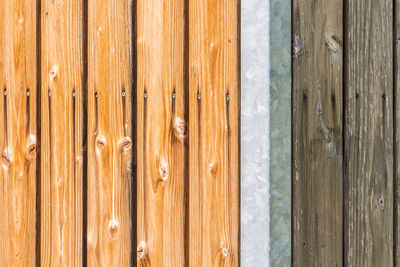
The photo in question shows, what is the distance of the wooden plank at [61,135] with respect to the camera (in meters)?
1.05

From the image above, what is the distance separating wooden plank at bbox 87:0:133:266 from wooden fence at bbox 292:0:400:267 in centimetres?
49

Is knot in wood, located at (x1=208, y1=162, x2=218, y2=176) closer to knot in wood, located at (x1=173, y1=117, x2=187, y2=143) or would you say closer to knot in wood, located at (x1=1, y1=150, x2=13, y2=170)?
knot in wood, located at (x1=173, y1=117, x2=187, y2=143)

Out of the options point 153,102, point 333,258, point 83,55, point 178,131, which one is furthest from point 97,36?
point 333,258

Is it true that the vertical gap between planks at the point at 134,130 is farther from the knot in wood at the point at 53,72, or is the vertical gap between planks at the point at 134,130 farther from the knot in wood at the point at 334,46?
the knot in wood at the point at 334,46

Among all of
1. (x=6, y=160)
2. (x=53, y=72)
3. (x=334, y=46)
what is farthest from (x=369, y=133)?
(x=6, y=160)

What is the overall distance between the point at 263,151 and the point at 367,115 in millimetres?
322

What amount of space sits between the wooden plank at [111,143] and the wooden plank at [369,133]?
645 mm

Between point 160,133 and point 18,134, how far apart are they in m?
0.44

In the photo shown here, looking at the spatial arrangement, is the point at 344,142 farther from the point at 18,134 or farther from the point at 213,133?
the point at 18,134

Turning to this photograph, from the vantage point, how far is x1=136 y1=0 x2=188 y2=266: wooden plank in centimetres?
103

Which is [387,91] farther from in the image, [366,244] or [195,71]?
[195,71]

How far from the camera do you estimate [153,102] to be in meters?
1.03

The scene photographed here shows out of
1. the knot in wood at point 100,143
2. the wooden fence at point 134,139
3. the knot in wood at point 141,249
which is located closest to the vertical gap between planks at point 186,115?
the wooden fence at point 134,139

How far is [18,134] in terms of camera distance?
107cm
